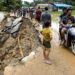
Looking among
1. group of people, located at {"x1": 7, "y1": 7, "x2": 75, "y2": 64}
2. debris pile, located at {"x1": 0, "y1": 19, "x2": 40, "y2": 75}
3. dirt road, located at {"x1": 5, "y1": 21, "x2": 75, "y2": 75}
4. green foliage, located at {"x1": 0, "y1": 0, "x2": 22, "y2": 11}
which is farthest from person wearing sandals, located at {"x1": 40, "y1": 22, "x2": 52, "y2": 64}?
green foliage, located at {"x1": 0, "y1": 0, "x2": 22, "y2": 11}

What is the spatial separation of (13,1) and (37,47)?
70.0m

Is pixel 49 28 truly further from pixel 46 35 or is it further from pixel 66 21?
pixel 66 21

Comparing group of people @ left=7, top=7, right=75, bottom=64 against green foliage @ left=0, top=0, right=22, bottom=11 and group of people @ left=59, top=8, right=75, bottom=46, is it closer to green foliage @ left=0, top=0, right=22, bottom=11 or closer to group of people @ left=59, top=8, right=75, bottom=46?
group of people @ left=59, top=8, right=75, bottom=46

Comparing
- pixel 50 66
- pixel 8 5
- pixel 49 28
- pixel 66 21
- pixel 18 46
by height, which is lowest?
pixel 8 5

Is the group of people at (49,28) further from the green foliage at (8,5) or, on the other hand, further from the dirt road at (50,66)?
the green foliage at (8,5)

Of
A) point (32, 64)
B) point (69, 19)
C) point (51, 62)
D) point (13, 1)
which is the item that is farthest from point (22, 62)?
point (13, 1)

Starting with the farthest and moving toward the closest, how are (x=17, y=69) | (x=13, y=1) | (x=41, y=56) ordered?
(x=13, y=1)
(x=41, y=56)
(x=17, y=69)

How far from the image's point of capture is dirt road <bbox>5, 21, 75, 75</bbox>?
9873 mm

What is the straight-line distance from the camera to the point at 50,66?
10656 mm

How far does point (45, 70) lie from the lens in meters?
10.1

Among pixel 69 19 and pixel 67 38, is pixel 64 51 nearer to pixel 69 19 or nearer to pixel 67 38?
pixel 67 38

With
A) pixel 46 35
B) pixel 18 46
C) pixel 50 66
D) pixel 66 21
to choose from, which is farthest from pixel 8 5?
pixel 50 66

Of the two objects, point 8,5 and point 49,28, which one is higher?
point 49,28

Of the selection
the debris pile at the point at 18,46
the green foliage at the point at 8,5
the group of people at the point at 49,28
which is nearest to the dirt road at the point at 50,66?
the group of people at the point at 49,28
